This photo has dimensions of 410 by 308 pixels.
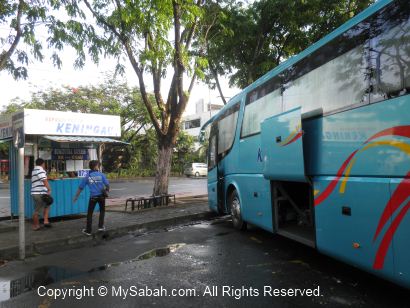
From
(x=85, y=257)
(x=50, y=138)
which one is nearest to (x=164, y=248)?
(x=85, y=257)

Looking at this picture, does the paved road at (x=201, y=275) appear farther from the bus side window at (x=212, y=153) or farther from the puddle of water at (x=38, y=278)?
the bus side window at (x=212, y=153)

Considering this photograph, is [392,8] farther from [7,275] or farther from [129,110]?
[129,110]

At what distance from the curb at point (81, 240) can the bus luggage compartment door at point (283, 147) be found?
406 cm

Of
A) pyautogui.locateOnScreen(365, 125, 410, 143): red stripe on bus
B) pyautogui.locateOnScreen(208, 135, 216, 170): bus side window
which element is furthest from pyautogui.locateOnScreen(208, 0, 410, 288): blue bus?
pyautogui.locateOnScreen(208, 135, 216, 170): bus side window

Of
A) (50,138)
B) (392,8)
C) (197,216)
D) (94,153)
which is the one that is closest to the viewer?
(392,8)

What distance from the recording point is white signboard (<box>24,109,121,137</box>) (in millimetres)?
9070

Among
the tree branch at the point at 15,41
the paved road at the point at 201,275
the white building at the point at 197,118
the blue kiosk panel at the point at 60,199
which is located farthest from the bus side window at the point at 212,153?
the white building at the point at 197,118

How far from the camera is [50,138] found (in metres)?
9.30

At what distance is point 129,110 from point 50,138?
79.2ft

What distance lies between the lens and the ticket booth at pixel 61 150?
937 centimetres

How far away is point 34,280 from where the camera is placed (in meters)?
5.18

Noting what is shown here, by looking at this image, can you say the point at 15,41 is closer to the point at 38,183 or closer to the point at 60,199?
the point at 38,183

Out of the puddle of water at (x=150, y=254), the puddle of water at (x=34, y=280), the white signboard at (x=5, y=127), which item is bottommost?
the puddle of water at (x=34, y=280)

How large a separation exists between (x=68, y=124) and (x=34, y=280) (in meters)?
5.48
